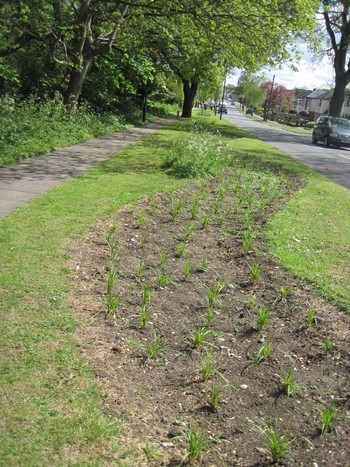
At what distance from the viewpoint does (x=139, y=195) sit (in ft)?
26.2

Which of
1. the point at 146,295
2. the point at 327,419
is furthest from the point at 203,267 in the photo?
the point at 327,419

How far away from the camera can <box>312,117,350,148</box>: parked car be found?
26.3m

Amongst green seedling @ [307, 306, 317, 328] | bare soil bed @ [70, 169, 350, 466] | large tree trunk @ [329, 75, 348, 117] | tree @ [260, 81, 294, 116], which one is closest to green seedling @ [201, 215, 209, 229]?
bare soil bed @ [70, 169, 350, 466]

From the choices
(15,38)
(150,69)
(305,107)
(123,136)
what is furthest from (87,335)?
(305,107)

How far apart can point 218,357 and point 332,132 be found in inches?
1009

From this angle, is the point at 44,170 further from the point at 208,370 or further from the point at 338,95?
the point at 338,95

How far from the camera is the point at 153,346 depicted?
3.47 metres

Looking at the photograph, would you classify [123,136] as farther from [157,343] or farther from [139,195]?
[157,343]

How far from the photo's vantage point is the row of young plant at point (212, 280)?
9.25 ft

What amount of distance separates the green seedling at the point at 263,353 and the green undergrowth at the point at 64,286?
124cm

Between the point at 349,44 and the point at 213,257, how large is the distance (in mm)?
37130

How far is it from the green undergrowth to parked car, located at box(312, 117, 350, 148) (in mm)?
17414

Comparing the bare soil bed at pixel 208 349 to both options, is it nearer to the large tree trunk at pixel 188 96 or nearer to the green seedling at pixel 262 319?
the green seedling at pixel 262 319

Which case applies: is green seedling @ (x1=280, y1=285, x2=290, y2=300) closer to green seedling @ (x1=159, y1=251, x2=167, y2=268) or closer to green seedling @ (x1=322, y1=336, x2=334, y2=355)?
green seedling @ (x1=322, y1=336, x2=334, y2=355)
